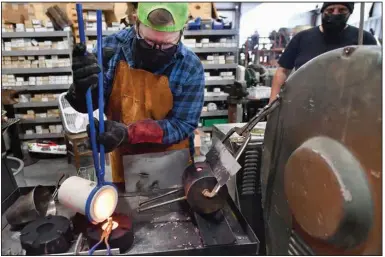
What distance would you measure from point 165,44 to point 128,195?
0.64 m

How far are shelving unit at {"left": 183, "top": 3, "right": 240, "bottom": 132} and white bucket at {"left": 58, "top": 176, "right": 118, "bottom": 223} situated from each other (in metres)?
3.47

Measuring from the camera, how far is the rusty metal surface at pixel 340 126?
63 centimetres

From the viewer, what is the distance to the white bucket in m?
0.93

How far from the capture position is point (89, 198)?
3.05 feet

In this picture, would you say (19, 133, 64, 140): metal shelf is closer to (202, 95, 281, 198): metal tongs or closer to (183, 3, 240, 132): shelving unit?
(183, 3, 240, 132): shelving unit

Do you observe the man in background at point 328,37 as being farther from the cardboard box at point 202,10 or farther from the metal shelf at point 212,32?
the cardboard box at point 202,10

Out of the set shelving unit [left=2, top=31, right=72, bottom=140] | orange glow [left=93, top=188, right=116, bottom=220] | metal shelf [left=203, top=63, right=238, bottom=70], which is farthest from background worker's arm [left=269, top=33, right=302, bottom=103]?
shelving unit [left=2, top=31, right=72, bottom=140]

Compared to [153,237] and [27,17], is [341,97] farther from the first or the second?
[27,17]

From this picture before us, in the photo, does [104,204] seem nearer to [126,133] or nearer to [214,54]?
[126,133]

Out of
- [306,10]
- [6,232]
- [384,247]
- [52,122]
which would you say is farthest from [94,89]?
[306,10]

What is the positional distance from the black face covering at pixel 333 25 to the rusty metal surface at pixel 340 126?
1445mm

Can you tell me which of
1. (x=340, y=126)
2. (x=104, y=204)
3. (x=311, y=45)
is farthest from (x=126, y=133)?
(x=311, y=45)

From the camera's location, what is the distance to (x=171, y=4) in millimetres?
1193

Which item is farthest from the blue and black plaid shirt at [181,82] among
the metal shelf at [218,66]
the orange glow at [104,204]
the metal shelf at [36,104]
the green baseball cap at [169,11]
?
the metal shelf at [36,104]
